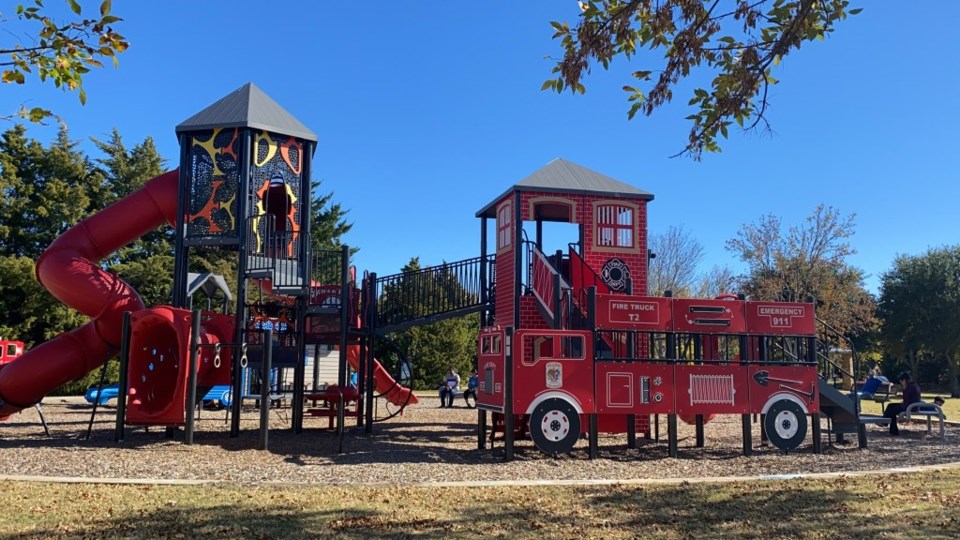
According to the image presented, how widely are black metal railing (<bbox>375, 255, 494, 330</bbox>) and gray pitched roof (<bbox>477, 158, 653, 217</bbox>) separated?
1.75 metres

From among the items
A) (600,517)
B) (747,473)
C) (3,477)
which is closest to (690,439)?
(747,473)

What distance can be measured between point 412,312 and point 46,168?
27308 mm

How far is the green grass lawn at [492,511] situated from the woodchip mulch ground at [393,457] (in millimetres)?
1083

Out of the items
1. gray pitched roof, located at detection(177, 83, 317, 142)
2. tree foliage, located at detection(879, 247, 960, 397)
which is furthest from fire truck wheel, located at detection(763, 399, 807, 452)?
tree foliage, located at detection(879, 247, 960, 397)

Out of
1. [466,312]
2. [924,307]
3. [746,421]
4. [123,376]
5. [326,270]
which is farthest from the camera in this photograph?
[924,307]

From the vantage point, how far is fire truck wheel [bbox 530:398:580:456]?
11.1 m

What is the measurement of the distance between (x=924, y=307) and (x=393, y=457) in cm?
4528

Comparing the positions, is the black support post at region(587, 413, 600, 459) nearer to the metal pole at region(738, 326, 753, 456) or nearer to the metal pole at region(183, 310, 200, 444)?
the metal pole at region(738, 326, 753, 456)

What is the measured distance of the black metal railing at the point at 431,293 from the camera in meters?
16.5

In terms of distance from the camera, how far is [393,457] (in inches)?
436

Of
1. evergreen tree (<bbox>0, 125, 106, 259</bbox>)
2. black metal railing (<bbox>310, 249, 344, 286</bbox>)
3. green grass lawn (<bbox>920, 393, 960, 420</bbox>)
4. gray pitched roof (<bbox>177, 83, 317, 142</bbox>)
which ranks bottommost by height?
green grass lawn (<bbox>920, 393, 960, 420</bbox>)

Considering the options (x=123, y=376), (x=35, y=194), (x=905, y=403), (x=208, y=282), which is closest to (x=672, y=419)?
(x=905, y=403)

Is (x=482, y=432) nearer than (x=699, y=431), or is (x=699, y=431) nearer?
(x=482, y=432)

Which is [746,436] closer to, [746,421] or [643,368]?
[746,421]
